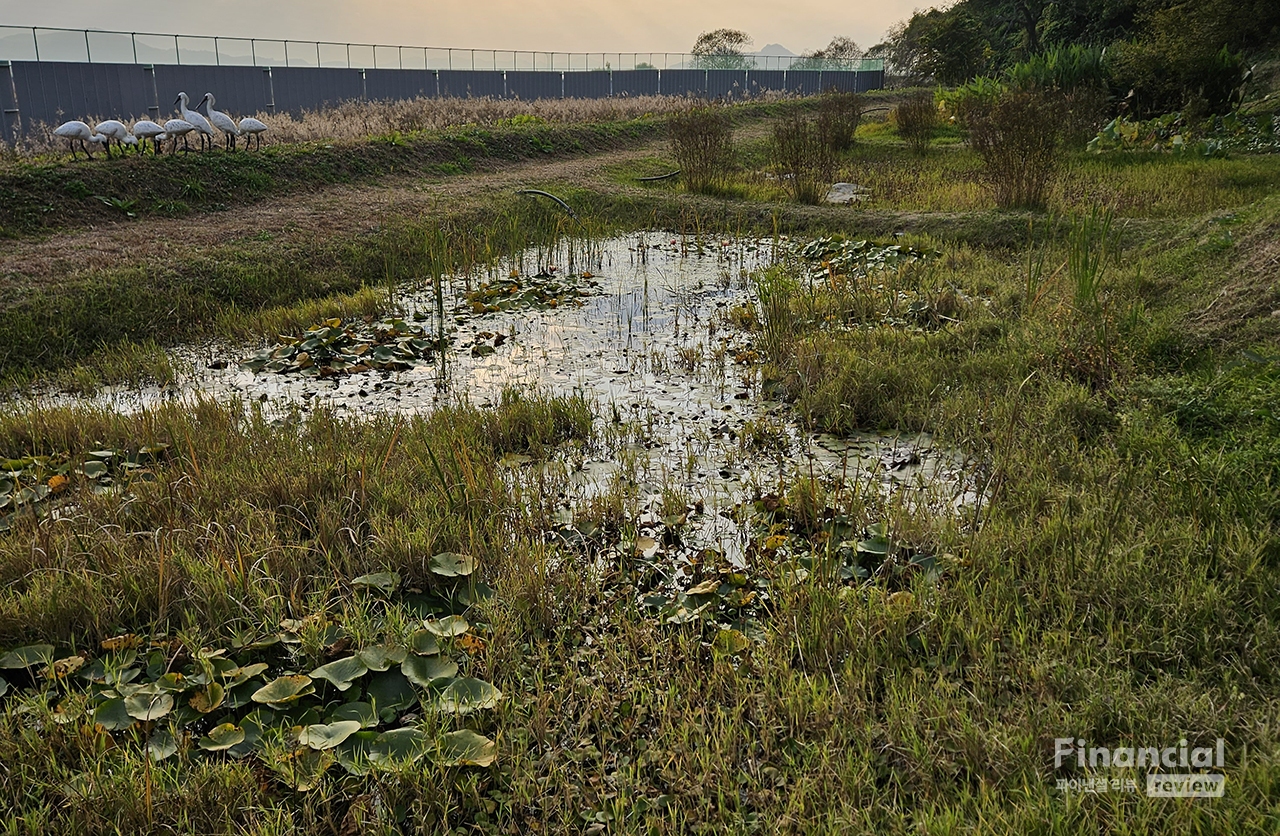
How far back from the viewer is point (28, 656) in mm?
2262

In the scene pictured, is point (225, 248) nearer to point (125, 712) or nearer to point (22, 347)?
point (22, 347)

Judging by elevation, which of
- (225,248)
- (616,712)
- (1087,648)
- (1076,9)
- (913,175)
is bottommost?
(616,712)

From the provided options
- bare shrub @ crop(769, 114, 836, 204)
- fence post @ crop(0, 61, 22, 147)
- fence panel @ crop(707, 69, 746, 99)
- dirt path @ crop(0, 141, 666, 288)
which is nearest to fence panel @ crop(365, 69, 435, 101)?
fence post @ crop(0, 61, 22, 147)

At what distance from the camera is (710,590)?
8.60 ft

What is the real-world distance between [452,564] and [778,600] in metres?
1.16

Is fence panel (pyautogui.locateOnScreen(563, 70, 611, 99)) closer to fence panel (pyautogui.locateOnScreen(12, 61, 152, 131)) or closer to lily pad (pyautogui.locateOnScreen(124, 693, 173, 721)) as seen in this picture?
fence panel (pyautogui.locateOnScreen(12, 61, 152, 131))

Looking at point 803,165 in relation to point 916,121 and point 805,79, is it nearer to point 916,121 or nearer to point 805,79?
point 916,121

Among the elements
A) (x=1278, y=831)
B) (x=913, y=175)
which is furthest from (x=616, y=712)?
(x=913, y=175)

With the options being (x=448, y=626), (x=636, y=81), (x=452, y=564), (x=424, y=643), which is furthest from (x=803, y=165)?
(x=636, y=81)

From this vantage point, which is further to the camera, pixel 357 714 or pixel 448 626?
pixel 448 626

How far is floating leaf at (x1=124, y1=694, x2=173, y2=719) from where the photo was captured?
80.8 inches

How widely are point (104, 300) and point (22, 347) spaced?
27.2 inches

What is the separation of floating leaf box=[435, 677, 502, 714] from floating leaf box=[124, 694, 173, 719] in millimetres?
737

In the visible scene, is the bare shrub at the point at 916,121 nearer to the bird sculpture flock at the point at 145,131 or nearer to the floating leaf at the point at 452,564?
the bird sculpture flock at the point at 145,131
